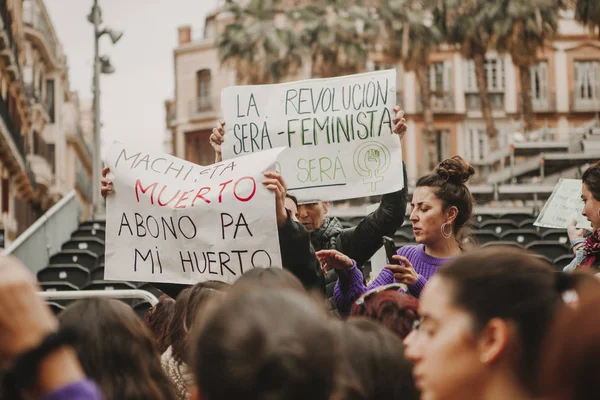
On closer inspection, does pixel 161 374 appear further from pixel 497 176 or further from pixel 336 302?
pixel 497 176

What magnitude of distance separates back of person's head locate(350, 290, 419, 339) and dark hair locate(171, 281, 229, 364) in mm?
919

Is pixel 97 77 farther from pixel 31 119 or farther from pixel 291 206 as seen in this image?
pixel 31 119

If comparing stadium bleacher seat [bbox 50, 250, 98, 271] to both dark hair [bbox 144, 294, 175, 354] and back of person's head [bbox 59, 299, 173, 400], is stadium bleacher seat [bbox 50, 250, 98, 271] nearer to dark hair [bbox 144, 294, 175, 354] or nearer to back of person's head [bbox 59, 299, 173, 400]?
dark hair [bbox 144, 294, 175, 354]

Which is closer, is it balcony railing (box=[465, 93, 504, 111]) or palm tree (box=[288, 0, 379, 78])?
palm tree (box=[288, 0, 379, 78])

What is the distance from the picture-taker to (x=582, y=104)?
52.4m

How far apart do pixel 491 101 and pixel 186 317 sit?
163 ft

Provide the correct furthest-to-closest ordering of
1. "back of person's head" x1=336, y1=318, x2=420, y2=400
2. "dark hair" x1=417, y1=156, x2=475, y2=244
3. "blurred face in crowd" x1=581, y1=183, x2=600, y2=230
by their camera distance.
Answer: "blurred face in crowd" x1=581, y1=183, x2=600, y2=230 < "dark hair" x1=417, y1=156, x2=475, y2=244 < "back of person's head" x1=336, y1=318, x2=420, y2=400

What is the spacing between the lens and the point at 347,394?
2.82 m

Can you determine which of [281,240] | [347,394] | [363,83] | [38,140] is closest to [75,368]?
[347,394]

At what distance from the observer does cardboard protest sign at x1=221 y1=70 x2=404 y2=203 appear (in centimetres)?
602

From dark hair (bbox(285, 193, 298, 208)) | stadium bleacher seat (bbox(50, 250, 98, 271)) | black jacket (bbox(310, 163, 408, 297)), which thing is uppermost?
dark hair (bbox(285, 193, 298, 208))

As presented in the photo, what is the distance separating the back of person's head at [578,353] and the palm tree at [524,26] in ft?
118

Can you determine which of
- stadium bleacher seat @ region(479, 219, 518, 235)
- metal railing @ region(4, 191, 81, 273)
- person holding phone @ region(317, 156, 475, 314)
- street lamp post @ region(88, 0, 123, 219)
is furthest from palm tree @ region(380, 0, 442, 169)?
person holding phone @ region(317, 156, 475, 314)

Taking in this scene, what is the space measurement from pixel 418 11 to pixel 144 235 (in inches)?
1379
